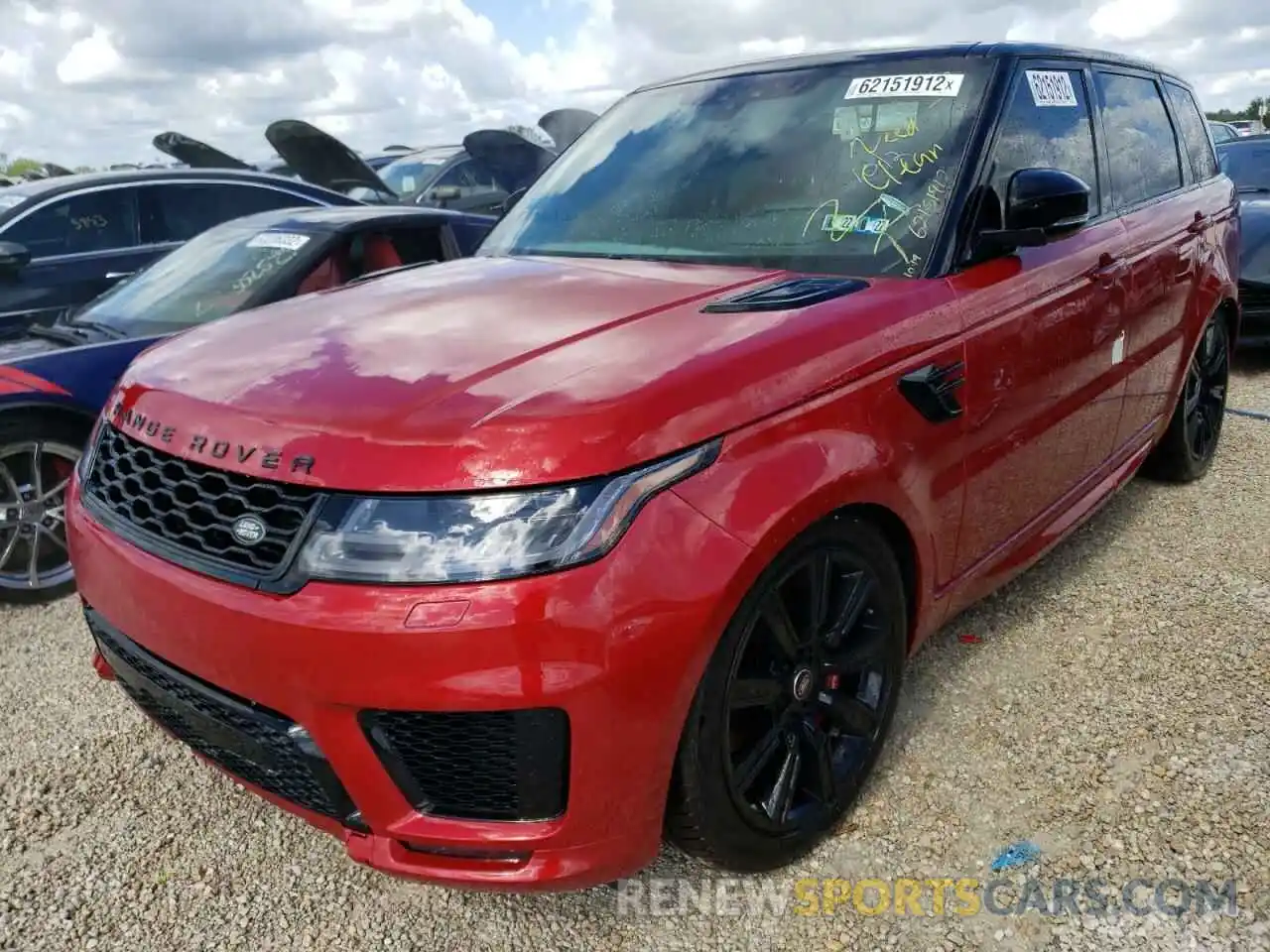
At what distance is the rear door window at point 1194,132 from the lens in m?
4.25

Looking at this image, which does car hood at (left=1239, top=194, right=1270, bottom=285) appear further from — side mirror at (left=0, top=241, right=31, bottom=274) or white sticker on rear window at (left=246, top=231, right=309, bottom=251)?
side mirror at (left=0, top=241, right=31, bottom=274)

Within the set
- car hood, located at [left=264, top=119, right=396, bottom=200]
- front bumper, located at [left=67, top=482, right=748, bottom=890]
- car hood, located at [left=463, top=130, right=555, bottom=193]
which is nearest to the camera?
front bumper, located at [left=67, top=482, right=748, bottom=890]

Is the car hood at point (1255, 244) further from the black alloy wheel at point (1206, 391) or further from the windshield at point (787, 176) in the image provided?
the windshield at point (787, 176)

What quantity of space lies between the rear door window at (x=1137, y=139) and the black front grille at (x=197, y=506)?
2953 mm

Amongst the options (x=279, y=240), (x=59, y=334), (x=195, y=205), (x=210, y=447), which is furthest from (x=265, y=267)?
(x=210, y=447)

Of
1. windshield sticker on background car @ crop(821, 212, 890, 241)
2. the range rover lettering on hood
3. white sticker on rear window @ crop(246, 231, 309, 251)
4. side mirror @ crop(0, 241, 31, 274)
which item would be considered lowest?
side mirror @ crop(0, 241, 31, 274)

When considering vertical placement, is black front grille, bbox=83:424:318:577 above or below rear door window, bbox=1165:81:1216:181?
below

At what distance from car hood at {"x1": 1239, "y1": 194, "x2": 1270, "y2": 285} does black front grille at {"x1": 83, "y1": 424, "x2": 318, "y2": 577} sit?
6.58m

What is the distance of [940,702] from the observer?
2945 mm

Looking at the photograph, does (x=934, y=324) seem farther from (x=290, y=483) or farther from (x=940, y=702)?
(x=290, y=483)

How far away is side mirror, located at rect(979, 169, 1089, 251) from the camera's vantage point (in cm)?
253

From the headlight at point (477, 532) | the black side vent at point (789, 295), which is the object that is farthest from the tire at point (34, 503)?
the black side vent at point (789, 295)

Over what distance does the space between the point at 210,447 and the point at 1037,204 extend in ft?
6.56

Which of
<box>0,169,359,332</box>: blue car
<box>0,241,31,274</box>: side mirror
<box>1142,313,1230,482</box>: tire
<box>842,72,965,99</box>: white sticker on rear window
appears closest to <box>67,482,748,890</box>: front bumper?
<box>842,72,965,99</box>: white sticker on rear window
